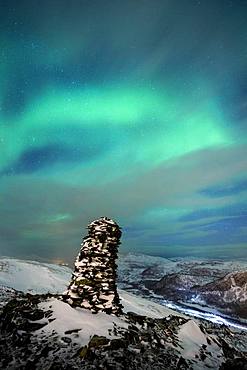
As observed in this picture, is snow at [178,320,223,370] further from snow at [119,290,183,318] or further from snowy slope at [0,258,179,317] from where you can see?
snowy slope at [0,258,179,317]

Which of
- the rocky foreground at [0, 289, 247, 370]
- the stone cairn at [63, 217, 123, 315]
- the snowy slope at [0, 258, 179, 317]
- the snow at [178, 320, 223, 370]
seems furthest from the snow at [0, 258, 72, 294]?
the snow at [178, 320, 223, 370]

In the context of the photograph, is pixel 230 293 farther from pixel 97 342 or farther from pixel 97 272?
pixel 97 342

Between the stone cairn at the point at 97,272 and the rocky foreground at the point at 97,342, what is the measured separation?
20.4 inches

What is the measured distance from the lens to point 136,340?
1059 cm

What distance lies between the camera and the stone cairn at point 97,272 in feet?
42.4

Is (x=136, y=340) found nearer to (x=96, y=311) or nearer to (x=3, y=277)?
(x=96, y=311)

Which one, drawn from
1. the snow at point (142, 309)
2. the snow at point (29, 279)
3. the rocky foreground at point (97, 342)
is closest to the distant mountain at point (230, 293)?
the snow at point (142, 309)

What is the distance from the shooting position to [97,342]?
31.2 feet

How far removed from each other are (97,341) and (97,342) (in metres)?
0.05

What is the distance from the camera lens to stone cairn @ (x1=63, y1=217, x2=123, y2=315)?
12.9 m

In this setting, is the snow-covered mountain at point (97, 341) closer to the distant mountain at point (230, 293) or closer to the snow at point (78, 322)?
the snow at point (78, 322)

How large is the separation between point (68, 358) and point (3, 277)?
37038 millimetres

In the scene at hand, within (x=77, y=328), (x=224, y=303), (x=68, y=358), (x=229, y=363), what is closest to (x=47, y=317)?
(x=77, y=328)

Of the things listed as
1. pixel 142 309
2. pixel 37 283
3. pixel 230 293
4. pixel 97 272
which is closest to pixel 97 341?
pixel 97 272
